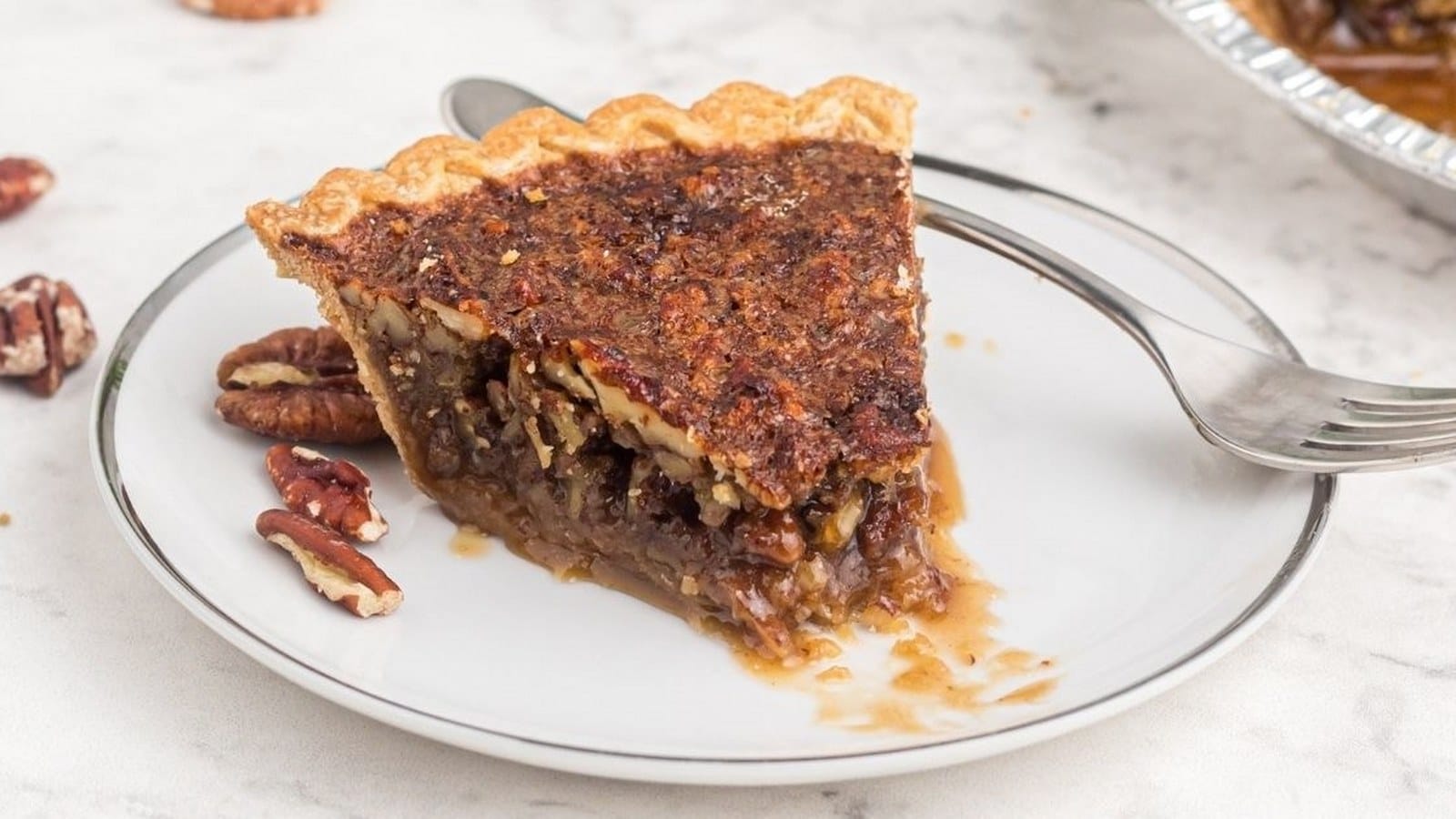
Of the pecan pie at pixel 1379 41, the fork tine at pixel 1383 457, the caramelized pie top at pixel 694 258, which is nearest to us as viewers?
the caramelized pie top at pixel 694 258

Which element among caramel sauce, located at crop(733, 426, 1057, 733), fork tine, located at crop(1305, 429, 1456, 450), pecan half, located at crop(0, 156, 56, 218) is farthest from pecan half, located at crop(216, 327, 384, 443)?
fork tine, located at crop(1305, 429, 1456, 450)

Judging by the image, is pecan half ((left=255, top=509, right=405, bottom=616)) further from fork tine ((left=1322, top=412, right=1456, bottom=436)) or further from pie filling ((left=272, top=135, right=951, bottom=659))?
fork tine ((left=1322, top=412, right=1456, bottom=436))

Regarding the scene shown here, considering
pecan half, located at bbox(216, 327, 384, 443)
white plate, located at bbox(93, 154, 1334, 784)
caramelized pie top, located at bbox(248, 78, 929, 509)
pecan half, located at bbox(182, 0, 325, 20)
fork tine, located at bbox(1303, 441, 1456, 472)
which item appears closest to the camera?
white plate, located at bbox(93, 154, 1334, 784)

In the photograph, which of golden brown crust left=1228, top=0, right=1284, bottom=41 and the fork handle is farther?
golden brown crust left=1228, top=0, right=1284, bottom=41

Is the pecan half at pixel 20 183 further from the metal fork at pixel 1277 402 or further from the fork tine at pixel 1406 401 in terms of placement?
the fork tine at pixel 1406 401

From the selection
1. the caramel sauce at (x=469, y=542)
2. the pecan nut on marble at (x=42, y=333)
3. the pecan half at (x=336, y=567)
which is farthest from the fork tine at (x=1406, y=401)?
the pecan nut on marble at (x=42, y=333)

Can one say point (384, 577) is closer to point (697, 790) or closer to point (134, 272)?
point (697, 790)

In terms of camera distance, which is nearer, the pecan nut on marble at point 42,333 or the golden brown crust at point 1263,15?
the pecan nut on marble at point 42,333
